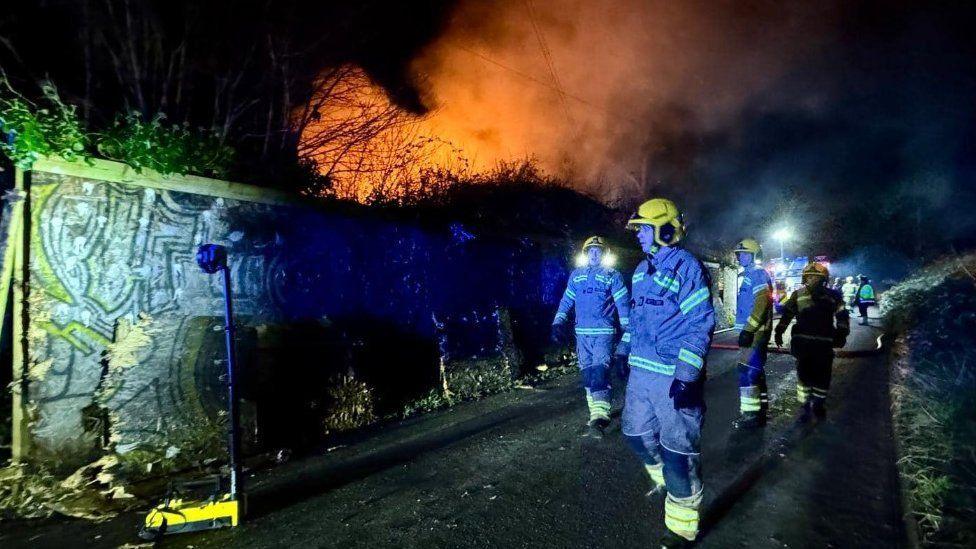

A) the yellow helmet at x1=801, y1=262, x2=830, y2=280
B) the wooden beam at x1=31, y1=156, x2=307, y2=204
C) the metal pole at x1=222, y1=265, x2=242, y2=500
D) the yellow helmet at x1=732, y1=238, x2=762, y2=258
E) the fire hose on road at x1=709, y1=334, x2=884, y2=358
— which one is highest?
the wooden beam at x1=31, y1=156, x2=307, y2=204

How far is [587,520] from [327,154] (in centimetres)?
818

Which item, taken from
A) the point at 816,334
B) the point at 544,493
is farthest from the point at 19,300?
the point at 816,334

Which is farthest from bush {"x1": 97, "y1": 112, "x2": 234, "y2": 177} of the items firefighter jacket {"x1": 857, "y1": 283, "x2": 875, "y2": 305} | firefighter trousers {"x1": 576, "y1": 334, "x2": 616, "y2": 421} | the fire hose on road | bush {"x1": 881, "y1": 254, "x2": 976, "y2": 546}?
firefighter jacket {"x1": 857, "y1": 283, "x2": 875, "y2": 305}

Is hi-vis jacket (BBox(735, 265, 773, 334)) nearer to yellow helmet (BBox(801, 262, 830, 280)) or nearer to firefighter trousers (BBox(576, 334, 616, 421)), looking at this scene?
yellow helmet (BBox(801, 262, 830, 280))

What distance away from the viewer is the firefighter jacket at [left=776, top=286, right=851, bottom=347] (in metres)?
5.46

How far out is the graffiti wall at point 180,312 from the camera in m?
3.82

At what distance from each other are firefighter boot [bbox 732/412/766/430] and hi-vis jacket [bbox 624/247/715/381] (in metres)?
2.92

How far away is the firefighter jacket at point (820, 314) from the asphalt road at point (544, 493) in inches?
41.1

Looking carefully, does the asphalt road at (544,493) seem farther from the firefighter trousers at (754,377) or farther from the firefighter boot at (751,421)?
the firefighter trousers at (754,377)

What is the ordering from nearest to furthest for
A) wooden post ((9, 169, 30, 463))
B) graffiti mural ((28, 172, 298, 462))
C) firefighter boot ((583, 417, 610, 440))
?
wooden post ((9, 169, 30, 463)) → graffiti mural ((28, 172, 298, 462)) → firefighter boot ((583, 417, 610, 440))

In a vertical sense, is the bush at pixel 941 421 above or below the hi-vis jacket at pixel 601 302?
below

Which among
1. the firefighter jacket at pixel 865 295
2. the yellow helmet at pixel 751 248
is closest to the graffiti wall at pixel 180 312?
Answer: the yellow helmet at pixel 751 248

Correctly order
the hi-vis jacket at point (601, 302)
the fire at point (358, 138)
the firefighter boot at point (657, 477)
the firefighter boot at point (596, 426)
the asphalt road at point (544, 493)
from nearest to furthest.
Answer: the asphalt road at point (544, 493) < the firefighter boot at point (657, 477) < the firefighter boot at point (596, 426) < the hi-vis jacket at point (601, 302) < the fire at point (358, 138)

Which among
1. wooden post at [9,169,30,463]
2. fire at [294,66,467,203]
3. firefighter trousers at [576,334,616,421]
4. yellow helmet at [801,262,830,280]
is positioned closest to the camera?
wooden post at [9,169,30,463]
